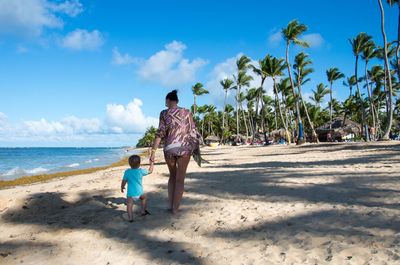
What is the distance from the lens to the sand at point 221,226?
3771 millimetres

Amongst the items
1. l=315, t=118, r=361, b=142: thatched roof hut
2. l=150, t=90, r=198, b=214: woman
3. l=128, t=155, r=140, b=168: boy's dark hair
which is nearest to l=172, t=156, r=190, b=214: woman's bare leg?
l=150, t=90, r=198, b=214: woman

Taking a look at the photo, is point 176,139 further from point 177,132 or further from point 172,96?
point 172,96

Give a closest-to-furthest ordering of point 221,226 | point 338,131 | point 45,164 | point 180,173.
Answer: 1. point 221,226
2. point 180,173
3. point 45,164
4. point 338,131

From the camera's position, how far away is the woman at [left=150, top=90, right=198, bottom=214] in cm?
512

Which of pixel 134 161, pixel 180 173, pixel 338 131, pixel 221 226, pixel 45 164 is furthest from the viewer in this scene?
pixel 338 131

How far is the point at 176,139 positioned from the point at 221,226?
1.45 meters

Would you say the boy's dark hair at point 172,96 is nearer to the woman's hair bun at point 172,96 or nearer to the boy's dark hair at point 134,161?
the woman's hair bun at point 172,96

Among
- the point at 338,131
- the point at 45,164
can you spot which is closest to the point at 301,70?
the point at 338,131

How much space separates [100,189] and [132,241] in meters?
3.76

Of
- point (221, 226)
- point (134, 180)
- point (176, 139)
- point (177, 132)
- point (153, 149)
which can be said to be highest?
point (177, 132)

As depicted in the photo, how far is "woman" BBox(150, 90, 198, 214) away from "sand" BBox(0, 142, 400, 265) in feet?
2.22

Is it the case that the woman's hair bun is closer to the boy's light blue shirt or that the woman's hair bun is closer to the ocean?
the boy's light blue shirt

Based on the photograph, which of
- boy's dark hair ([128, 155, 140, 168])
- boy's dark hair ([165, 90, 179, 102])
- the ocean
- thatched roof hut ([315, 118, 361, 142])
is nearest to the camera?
boy's dark hair ([128, 155, 140, 168])

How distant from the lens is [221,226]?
4.88 m
